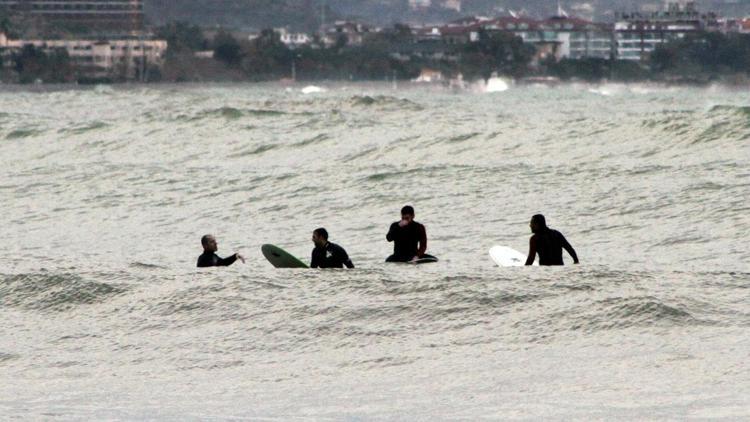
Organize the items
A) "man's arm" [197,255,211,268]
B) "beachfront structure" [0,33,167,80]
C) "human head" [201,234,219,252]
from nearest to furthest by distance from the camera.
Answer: "human head" [201,234,219,252]
"man's arm" [197,255,211,268]
"beachfront structure" [0,33,167,80]

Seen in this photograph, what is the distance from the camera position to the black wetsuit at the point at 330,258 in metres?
17.9

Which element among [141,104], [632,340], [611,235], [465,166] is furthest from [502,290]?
[141,104]

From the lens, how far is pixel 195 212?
30.1m

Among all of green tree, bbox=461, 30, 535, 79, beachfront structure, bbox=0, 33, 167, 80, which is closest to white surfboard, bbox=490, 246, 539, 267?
beachfront structure, bbox=0, 33, 167, 80

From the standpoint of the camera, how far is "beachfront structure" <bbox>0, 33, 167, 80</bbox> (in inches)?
7244

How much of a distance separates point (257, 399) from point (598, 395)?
2.57 m

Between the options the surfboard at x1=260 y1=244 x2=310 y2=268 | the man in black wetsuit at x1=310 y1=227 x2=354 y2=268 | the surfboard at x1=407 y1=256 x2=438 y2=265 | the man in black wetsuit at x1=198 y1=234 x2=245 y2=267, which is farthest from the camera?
the surfboard at x1=260 y1=244 x2=310 y2=268

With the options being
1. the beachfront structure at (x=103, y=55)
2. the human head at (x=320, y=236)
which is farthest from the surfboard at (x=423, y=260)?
the beachfront structure at (x=103, y=55)

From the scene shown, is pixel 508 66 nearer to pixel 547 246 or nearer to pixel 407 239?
pixel 407 239

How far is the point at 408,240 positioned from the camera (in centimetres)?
1819

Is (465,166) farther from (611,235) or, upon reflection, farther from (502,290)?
(502,290)

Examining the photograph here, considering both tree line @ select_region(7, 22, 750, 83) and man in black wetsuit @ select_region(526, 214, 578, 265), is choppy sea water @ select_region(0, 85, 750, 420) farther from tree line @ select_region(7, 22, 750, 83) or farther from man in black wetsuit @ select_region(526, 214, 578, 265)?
tree line @ select_region(7, 22, 750, 83)

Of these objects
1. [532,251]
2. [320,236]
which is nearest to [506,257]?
[532,251]

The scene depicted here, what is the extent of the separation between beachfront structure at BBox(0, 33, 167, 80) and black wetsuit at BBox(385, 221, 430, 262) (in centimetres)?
16467
